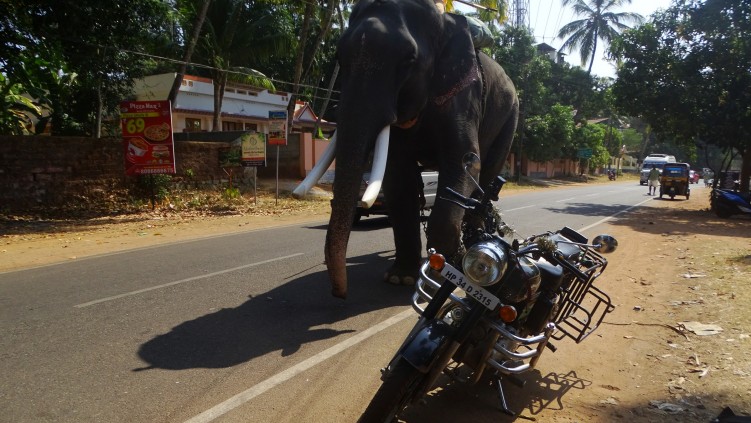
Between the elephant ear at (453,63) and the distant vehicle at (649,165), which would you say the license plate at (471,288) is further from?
the distant vehicle at (649,165)

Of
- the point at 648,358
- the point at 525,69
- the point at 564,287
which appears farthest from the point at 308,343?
the point at 525,69

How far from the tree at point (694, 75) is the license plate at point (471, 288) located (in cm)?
1752

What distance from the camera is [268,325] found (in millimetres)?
4918

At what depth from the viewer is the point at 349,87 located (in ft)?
16.0

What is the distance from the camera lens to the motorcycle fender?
8.98 feet

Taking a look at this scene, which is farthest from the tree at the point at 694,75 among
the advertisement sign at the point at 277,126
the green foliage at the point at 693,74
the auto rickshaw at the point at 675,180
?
the advertisement sign at the point at 277,126

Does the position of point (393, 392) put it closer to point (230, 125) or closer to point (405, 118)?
point (405, 118)

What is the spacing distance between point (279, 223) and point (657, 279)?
28.2 feet

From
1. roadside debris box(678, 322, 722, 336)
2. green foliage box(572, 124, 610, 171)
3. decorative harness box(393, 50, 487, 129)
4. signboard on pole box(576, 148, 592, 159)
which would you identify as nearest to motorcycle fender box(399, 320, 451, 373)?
decorative harness box(393, 50, 487, 129)

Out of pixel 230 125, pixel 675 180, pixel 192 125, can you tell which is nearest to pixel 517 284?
pixel 192 125

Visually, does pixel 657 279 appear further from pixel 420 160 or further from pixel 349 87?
pixel 349 87

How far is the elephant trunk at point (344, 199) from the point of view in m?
4.35

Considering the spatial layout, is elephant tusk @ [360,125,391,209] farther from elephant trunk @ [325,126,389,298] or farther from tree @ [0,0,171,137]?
tree @ [0,0,171,137]

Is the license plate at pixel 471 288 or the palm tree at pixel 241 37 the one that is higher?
the palm tree at pixel 241 37
